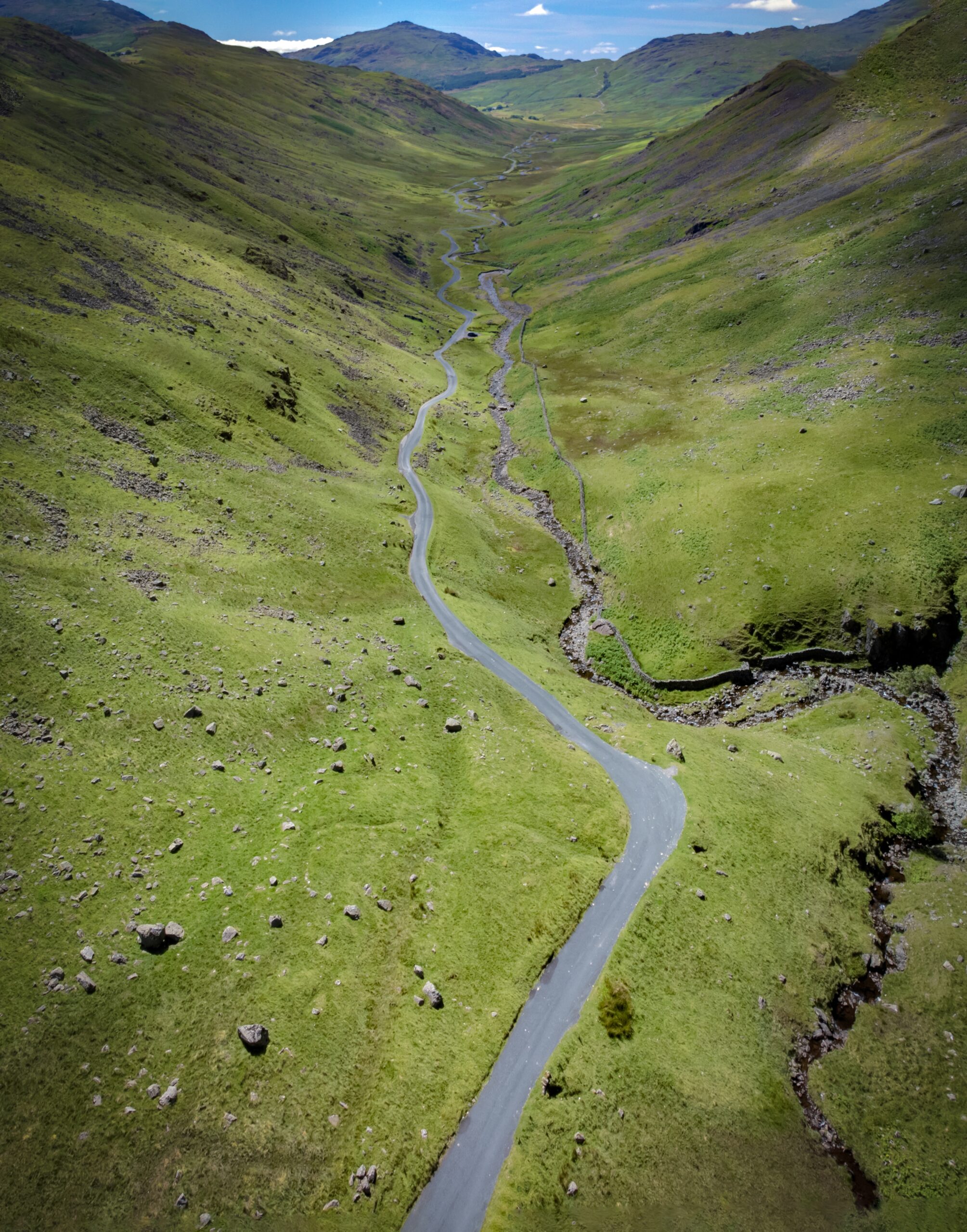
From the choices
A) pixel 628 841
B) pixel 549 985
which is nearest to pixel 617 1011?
pixel 549 985

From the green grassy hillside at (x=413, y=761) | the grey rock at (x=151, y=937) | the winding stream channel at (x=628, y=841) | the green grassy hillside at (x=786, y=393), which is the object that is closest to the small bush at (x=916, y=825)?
the green grassy hillside at (x=413, y=761)

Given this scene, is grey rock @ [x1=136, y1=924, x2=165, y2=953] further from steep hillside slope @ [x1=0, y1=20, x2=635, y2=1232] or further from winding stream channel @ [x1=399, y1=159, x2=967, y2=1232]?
winding stream channel @ [x1=399, y1=159, x2=967, y2=1232]

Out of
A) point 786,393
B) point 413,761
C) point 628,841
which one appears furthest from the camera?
point 786,393

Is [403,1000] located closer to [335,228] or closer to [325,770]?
[325,770]

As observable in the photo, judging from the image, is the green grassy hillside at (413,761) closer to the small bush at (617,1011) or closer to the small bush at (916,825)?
the small bush at (617,1011)

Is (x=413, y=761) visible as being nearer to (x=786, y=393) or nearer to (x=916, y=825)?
(x=916, y=825)

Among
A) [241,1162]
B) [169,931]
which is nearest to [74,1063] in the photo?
[169,931]

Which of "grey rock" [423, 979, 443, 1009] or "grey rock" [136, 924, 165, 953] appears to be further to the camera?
"grey rock" [423, 979, 443, 1009]

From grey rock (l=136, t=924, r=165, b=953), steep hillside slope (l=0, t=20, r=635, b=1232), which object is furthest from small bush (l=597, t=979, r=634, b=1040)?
grey rock (l=136, t=924, r=165, b=953)
